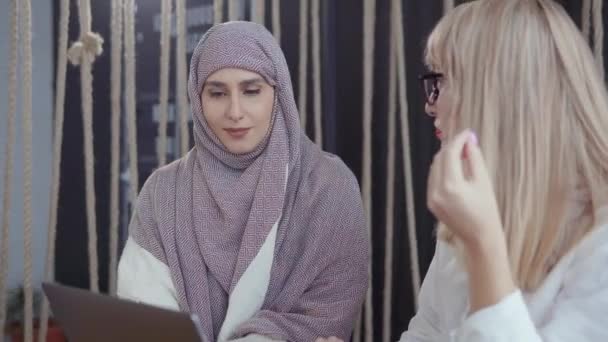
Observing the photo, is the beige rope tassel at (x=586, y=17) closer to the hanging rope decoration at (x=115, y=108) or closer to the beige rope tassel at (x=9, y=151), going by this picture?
the hanging rope decoration at (x=115, y=108)

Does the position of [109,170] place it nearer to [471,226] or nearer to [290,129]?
[290,129]

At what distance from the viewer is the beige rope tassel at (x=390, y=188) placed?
162 centimetres

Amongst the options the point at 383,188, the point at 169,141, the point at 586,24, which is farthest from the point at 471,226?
the point at 169,141

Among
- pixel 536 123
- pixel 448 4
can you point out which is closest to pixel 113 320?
pixel 536 123

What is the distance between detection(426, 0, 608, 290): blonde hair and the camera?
34.8 inches

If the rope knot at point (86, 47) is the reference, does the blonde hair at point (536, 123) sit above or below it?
below

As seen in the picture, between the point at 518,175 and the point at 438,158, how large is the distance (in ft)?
0.49

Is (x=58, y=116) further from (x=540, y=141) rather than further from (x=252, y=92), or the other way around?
(x=540, y=141)

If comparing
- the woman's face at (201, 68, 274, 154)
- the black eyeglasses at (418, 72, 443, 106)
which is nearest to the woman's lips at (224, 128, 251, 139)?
the woman's face at (201, 68, 274, 154)

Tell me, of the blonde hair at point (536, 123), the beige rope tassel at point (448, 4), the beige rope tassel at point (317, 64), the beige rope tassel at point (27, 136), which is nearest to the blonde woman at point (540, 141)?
the blonde hair at point (536, 123)

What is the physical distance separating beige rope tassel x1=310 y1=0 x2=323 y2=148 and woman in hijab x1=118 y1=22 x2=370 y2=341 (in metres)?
0.17

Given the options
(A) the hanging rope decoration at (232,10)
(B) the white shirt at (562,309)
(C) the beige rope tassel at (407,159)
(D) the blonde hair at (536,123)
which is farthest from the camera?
(A) the hanging rope decoration at (232,10)

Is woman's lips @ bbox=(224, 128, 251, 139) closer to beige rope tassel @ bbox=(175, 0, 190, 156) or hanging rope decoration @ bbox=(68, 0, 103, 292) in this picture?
beige rope tassel @ bbox=(175, 0, 190, 156)

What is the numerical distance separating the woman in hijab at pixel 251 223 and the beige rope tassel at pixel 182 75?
0.74 ft
